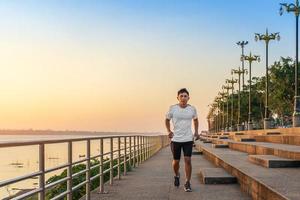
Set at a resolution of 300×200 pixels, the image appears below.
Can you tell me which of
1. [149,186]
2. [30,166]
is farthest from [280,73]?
[30,166]

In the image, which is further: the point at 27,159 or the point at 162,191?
the point at 162,191

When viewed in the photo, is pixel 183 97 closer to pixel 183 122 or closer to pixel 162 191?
pixel 183 122

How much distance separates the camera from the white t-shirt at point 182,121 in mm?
10680

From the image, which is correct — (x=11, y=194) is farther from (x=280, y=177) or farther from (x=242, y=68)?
(x=242, y=68)

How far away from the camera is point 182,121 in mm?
10680

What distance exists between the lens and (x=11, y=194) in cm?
558

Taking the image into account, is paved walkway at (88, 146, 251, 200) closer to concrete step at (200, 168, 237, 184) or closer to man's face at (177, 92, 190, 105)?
concrete step at (200, 168, 237, 184)

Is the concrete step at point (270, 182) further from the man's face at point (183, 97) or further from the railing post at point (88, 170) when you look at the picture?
the railing post at point (88, 170)

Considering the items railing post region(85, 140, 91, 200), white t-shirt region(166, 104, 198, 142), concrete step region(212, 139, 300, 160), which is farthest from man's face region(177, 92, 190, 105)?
concrete step region(212, 139, 300, 160)

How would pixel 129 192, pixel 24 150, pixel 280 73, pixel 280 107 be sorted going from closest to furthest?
pixel 24 150
pixel 129 192
pixel 280 73
pixel 280 107

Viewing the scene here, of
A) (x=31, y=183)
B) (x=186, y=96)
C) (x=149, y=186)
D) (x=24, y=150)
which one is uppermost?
(x=186, y=96)

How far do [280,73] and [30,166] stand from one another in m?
61.2

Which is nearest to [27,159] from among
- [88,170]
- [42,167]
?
[42,167]

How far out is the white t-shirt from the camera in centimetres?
1068
